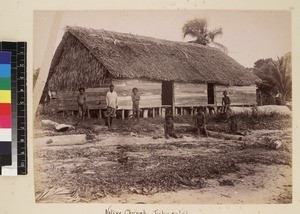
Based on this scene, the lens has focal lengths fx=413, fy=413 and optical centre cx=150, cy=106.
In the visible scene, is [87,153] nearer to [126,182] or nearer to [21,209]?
[126,182]

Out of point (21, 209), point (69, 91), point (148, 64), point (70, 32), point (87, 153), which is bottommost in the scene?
point (21, 209)

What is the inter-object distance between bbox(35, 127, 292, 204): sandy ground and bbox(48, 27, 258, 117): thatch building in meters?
0.22

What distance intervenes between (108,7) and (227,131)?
2.76 ft

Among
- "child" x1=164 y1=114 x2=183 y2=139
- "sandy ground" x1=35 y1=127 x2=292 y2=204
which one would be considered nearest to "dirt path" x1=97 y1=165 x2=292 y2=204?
"sandy ground" x1=35 y1=127 x2=292 y2=204

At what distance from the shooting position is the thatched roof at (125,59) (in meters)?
2.02

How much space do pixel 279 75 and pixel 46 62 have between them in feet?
3.73

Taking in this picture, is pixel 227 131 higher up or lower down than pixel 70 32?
lower down

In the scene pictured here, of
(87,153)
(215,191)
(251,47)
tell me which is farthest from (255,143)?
(87,153)

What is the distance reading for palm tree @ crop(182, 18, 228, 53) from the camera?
2000mm

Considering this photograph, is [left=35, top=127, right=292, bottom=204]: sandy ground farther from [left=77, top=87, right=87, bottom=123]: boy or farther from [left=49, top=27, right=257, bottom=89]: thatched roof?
[left=49, top=27, right=257, bottom=89]: thatched roof

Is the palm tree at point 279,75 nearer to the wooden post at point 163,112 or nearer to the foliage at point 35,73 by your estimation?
the wooden post at point 163,112

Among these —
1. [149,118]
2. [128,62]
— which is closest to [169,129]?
[149,118]

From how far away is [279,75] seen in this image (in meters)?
2.00

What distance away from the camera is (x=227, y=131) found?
2.03 m
